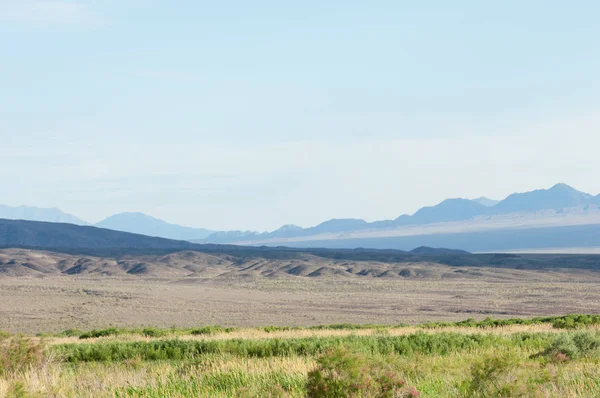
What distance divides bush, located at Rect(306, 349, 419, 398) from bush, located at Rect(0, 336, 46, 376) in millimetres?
6392

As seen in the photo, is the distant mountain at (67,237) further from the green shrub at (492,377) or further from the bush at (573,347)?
A: the green shrub at (492,377)

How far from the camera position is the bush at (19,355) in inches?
498

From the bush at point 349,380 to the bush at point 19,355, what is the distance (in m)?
6.39

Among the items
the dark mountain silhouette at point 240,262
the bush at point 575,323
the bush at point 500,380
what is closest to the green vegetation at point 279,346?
the bush at point 575,323

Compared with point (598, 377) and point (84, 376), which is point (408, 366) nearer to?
point (598, 377)

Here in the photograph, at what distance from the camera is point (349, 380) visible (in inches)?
324

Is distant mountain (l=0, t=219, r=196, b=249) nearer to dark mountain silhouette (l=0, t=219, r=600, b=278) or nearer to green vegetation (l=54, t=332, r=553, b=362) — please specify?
dark mountain silhouette (l=0, t=219, r=600, b=278)

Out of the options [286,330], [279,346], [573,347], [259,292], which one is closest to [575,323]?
[286,330]

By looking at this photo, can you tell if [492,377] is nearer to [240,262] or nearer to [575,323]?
[575,323]

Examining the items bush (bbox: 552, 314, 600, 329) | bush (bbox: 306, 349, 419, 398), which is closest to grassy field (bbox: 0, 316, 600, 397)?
bush (bbox: 306, 349, 419, 398)

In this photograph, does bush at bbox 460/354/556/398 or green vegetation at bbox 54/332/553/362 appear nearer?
bush at bbox 460/354/556/398

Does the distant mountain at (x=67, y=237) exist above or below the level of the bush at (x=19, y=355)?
above

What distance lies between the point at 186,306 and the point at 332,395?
48.7 meters

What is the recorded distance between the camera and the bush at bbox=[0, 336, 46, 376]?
12656 mm
